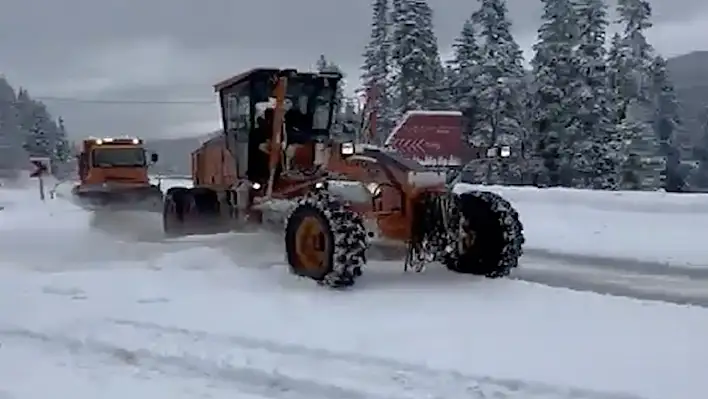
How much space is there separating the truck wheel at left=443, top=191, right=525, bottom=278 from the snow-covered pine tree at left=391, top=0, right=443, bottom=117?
36.8m

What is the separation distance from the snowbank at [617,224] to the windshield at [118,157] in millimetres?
10376

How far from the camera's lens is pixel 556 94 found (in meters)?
40.8

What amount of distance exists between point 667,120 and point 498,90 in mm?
18394

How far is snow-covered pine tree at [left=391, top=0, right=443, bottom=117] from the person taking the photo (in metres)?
46.7

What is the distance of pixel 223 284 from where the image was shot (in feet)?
30.2

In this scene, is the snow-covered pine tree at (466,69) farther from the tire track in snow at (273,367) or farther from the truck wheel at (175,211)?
the tire track in snow at (273,367)

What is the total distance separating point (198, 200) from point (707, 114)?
52944 millimetres

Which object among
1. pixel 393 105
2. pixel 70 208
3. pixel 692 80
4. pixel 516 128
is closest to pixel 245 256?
pixel 70 208

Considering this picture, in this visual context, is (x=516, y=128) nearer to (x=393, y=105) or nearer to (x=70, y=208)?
(x=393, y=105)

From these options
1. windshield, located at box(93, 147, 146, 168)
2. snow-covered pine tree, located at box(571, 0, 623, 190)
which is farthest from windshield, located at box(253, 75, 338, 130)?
snow-covered pine tree, located at box(571, 0, 623, 190)

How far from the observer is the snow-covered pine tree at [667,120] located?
174 ft

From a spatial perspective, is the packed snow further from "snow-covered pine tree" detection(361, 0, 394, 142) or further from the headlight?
"snow-covered pine tree" detection(361, 0, 394, 142)

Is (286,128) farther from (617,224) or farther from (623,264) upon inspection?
(617,224)

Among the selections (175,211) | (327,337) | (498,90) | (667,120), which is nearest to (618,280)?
(327,337)
